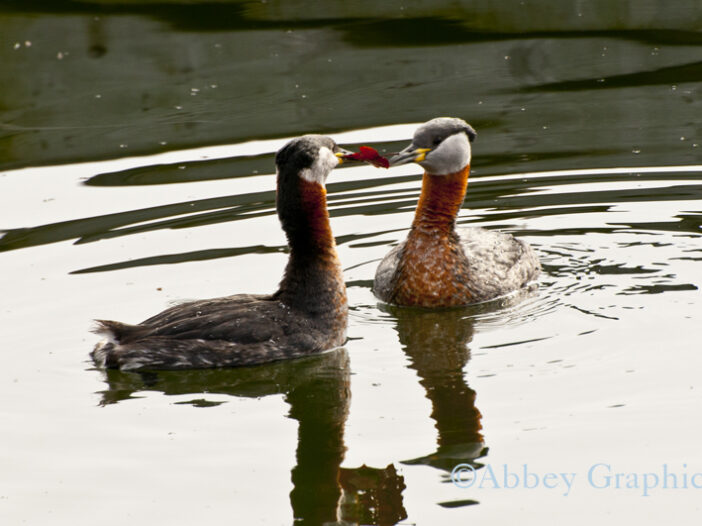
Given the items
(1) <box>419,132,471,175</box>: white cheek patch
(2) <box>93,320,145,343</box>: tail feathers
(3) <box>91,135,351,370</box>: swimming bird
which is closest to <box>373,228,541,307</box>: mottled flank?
(1) <box>419,132,471,175</box>: white cheek patch

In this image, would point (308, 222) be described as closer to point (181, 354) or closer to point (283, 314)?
point (283, 314)

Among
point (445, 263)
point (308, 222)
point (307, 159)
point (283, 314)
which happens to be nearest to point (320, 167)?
point (307, 159)

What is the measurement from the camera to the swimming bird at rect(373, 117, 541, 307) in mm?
9398

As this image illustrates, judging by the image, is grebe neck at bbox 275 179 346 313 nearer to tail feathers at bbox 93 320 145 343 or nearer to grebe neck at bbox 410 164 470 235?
tail feathers at bbox 93 320 145 343

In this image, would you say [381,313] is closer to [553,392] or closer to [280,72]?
[553,392]

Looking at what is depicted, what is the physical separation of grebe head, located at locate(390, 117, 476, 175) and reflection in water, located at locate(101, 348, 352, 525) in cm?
194

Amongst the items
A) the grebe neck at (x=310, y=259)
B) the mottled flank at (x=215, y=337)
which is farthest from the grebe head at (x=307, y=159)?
the mottled flank at (x=215, y=337)

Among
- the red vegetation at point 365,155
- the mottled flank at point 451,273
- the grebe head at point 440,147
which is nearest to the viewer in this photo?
the red vegetation at point 365,155

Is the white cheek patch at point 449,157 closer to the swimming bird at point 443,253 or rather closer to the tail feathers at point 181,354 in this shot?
the swimming bird at point 443,253

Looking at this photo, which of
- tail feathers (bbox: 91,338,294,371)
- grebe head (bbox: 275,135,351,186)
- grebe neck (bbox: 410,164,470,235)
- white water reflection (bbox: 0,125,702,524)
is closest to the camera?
white water reflection (bbox: 0,125,702,524)

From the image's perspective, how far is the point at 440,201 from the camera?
383 inches

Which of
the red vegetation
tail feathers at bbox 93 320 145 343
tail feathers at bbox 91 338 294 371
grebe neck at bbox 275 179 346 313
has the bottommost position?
tail feathers at bbox 91 338 294 371

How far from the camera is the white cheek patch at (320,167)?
8109mm

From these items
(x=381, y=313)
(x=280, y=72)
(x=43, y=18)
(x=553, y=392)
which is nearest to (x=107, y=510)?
(x=553, y=392)
